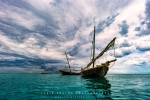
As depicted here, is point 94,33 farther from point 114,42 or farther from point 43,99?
point 43,99

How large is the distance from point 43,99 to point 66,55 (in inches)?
2853

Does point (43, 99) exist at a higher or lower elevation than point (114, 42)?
lower

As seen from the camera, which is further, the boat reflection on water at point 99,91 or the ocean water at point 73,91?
the boat reflection on water at point 99,91

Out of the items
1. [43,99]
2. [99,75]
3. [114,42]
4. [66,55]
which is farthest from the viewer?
[66,55]

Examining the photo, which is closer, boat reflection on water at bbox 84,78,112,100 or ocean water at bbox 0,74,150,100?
ocean water at bbox 0,74,150,100

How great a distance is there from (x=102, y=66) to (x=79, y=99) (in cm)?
2552

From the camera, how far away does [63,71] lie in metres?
82.2

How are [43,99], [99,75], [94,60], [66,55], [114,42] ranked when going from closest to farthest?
[43,99] < [114,42] < [99,75] < [94,60] < [66,55]

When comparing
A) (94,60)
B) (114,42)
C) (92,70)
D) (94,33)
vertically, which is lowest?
(92,70)

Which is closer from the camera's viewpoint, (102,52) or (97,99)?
(97,99)

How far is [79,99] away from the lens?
8.80 metres

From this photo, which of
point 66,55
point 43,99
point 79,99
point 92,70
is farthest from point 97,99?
point 66,55

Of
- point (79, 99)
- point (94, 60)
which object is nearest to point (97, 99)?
point (79, 99)

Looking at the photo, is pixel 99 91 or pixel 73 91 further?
pixel 99 91
